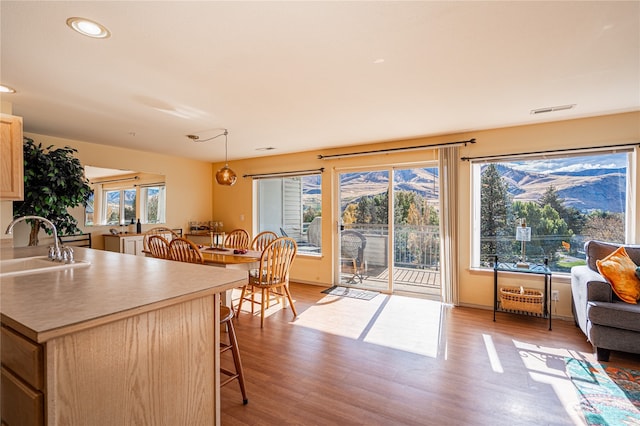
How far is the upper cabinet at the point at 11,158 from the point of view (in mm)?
2691

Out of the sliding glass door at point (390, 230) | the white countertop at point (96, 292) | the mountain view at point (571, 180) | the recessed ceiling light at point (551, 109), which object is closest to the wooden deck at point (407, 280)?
the sliding glass door at point (390, 230)

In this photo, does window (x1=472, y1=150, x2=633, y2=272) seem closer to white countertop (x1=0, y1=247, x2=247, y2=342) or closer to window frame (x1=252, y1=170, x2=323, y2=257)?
window frame (x1=252, y1=170, x2=323, y2=257)

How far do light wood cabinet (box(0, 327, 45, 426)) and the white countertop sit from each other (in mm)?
96

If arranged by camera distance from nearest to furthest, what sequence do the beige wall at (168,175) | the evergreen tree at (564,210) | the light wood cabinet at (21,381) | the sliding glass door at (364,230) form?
the light wood cabinet at (21,381) → the evergreen tree at (564,210) → the beige wall at (168,175) → the sliding glass door at (364,230)

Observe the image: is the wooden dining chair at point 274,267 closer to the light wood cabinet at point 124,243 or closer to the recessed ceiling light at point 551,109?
the light wood cabinet at point 124,243

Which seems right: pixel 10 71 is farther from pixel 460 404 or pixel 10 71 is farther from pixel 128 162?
pixel 460 404

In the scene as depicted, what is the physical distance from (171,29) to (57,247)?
1.58m

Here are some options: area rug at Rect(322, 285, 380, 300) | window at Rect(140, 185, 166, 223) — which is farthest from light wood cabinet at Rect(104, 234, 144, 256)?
area rug at Rect(322, 285, 380, 300)

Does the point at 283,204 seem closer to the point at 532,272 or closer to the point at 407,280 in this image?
the point at 407,280

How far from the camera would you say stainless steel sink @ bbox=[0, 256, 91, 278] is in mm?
1597

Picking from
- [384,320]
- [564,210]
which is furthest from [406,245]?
[564,210]

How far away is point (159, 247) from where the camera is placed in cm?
353

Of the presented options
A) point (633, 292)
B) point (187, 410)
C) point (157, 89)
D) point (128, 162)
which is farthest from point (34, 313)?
point (128, 162)

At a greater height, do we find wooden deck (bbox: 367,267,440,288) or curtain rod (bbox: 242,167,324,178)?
curtain rod (bbox: 242,167,324,178)
